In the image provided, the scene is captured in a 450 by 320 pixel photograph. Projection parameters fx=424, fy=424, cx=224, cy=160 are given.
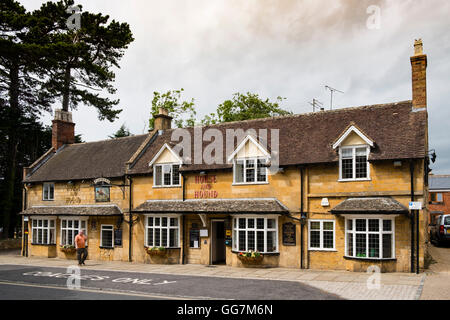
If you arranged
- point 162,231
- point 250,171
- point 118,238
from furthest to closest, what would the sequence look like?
point 118,238 < point 162,231 < point 250,171

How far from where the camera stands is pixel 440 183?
50.4 meters

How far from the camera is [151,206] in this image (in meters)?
24.7

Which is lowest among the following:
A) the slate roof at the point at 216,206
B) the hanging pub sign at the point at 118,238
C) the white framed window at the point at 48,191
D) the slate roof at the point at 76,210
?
the hanging pub sign at the point at 118,238

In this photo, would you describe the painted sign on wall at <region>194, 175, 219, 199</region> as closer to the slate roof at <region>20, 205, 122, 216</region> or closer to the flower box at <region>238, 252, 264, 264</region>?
the flower box at <region>238, 252, 264, 264</region>

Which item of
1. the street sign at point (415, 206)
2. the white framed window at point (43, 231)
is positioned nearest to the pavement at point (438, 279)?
the street sign at point (415, 206)

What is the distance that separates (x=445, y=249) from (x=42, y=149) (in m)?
40.0

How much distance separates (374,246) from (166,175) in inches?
489

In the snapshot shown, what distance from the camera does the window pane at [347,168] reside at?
2033cm

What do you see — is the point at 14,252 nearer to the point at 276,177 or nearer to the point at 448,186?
the point at 276,177

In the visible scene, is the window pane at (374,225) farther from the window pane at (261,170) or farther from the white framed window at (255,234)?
the window pane at (261,170)

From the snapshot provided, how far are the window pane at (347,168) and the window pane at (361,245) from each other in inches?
112

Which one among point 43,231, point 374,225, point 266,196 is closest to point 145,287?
point 266,196

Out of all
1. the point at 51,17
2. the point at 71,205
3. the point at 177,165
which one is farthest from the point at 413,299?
the point at 51,17

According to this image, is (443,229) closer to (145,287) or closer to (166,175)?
(166,175)
